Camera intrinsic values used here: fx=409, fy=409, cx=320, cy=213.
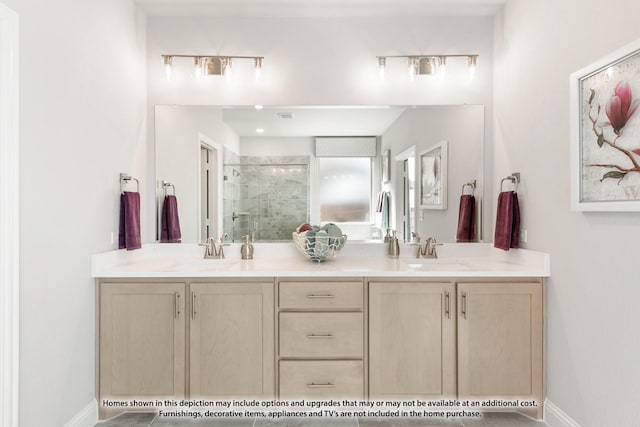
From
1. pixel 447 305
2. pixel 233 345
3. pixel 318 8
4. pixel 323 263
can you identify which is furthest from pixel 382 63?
pixel 233 345

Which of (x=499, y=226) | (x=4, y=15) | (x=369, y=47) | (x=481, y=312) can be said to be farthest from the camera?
(x=369, y=47)

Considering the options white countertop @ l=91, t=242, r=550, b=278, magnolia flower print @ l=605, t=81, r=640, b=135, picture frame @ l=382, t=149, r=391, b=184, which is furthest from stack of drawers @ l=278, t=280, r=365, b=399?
magnolia flower print @ l=605, t=81, r=640, b=135

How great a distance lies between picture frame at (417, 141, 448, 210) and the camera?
2.95m

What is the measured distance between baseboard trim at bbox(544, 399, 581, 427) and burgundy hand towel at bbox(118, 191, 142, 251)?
8.63 ft

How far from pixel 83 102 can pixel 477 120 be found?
99.8 inches

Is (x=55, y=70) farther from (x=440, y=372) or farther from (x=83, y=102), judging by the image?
(x=440, y=372)

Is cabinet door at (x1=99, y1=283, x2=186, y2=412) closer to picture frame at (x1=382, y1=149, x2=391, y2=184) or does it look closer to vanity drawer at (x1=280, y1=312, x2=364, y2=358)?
vanity drawer at (x1=280, y1=312, x2=364, y2=358)

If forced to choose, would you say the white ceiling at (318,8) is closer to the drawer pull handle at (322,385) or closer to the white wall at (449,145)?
the white wall at (449,145)

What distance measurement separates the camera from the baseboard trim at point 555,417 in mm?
2133

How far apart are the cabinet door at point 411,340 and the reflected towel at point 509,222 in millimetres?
549

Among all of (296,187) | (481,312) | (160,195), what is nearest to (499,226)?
(481,312)

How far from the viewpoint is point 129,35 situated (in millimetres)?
2734

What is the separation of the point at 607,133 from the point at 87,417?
3.00 metres

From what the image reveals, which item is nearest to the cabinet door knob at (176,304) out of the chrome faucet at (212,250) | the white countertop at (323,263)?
the white countertop at (323,263)
